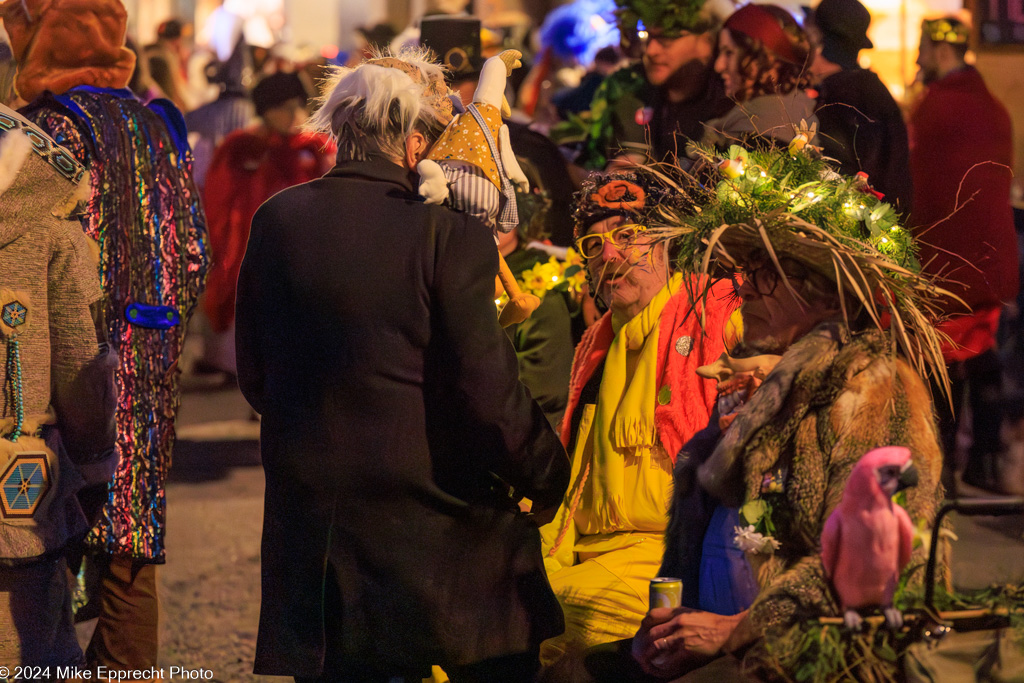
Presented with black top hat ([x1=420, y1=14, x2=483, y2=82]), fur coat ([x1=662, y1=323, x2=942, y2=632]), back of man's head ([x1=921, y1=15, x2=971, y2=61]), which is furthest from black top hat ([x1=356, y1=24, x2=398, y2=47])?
fur coat ([x1=662, y1=323, x2=942, y2=632])

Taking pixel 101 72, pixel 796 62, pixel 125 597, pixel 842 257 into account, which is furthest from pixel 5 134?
pixel 796 62

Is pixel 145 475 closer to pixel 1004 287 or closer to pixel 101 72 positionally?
pixel 101 72

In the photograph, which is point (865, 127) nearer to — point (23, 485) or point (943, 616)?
point (943, 616)

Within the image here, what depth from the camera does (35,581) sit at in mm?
3357

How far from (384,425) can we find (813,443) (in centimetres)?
93

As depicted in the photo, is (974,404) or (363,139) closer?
(363,139)

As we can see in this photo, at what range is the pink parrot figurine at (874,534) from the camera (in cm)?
226

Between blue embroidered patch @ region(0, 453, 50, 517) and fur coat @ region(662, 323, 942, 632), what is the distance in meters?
1.84

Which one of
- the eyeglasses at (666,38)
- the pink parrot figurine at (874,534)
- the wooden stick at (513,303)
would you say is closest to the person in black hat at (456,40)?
the eyeglasses at (666,38)

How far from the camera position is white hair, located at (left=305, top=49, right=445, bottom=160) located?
2803 millimetres

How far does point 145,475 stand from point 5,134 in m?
1.23

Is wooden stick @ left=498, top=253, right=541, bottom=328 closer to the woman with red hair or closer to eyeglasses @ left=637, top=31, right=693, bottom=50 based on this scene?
the woman with red hair

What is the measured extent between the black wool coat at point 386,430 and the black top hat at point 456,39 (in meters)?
2.65

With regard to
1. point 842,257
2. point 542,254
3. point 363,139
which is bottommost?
point 542,254
